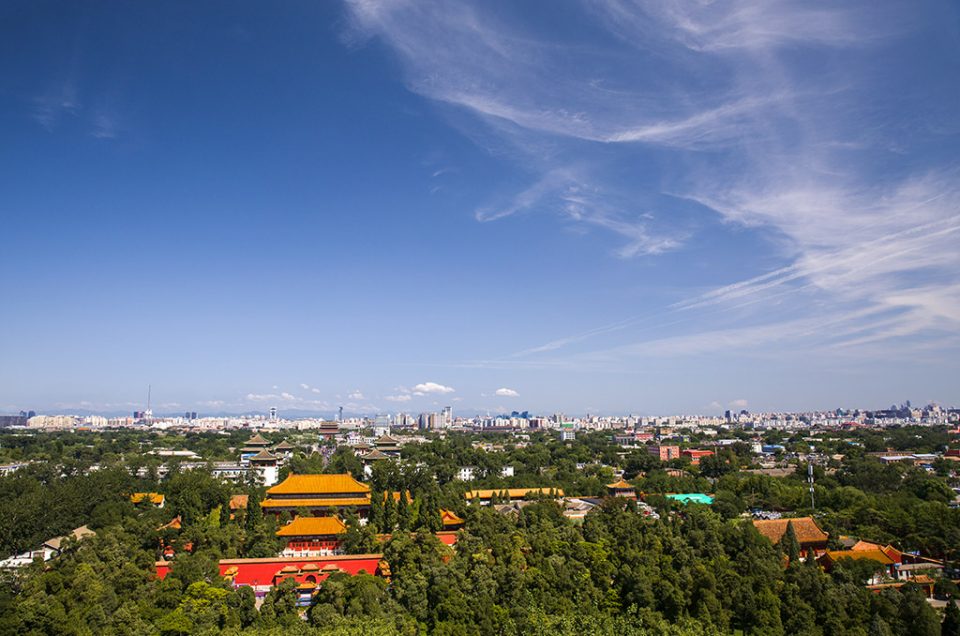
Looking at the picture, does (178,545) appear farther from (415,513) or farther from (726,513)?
(726,513)

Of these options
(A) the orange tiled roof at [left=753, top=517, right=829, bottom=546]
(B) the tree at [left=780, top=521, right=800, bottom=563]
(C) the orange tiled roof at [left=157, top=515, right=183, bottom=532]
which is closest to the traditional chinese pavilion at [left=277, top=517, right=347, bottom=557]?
(C) the orange tiled roof at [left=157, top=515, right=183, bottom=532]

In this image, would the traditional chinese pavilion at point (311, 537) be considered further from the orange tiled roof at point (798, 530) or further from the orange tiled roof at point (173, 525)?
the orange tiled roof at point (798, 530)

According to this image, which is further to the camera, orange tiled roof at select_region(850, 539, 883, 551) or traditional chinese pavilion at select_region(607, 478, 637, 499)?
traditional chinese pavilion at select_region(607, 478, 637, 499)

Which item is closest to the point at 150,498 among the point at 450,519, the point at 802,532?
the point at 450,519

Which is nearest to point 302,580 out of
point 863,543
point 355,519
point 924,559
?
point 355,519

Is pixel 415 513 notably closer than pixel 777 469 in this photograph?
Yes

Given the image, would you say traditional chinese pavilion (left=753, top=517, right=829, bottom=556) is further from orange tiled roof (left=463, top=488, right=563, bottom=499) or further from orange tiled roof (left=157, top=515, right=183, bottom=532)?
orange tiled roof (left=157, top=515, right=183, bottom=532)

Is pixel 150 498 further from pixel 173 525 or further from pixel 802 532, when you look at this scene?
pixel 802 532
